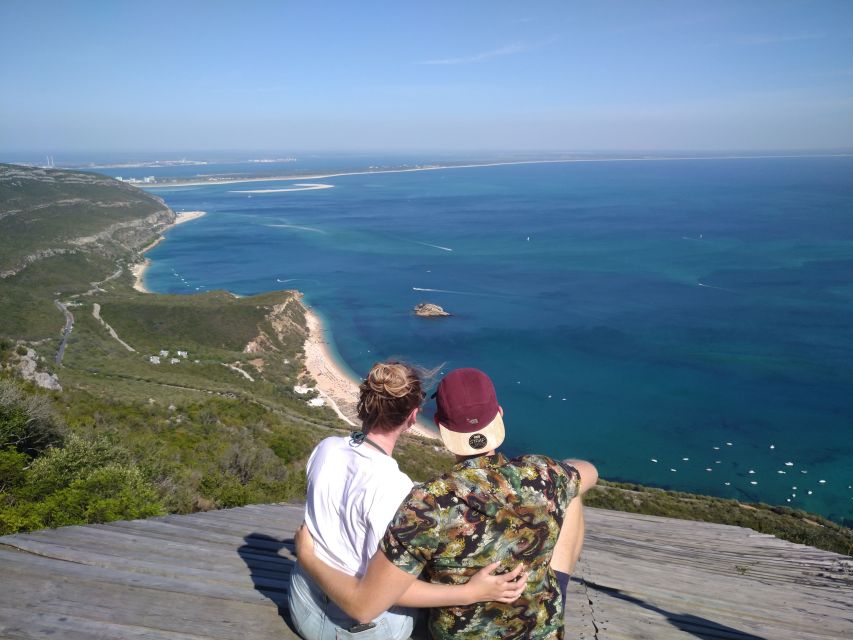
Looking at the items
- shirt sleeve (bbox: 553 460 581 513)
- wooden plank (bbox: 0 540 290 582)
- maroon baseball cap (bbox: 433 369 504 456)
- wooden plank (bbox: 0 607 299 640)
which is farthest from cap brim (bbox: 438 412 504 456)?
wooden plank (bbox: 0 540 290 582)

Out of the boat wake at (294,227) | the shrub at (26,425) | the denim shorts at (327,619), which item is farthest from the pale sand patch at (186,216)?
the denim shorts at (327,619)

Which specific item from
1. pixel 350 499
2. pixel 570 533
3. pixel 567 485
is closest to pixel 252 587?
pixel 350 499

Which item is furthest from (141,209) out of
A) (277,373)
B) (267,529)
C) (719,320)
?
(267,529)

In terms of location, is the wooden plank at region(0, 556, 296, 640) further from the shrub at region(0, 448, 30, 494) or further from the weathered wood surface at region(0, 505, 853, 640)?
the shrub at region(0, 448, 30, 494)

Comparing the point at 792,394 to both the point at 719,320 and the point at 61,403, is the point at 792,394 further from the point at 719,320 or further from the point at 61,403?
the point at 61,403

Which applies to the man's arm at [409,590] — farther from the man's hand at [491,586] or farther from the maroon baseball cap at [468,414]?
the maroon baseball cap at [468,414]
